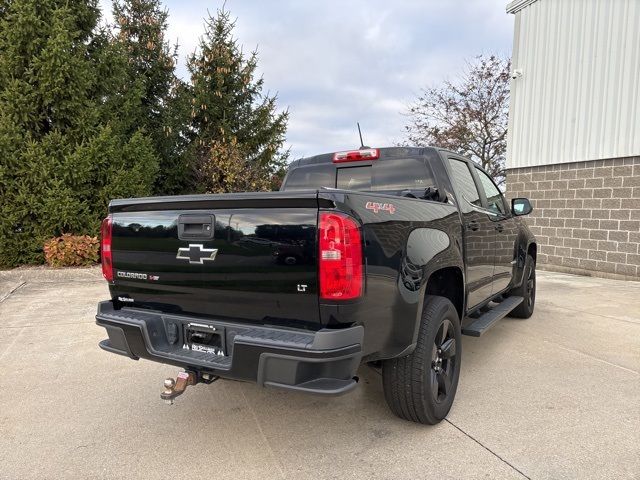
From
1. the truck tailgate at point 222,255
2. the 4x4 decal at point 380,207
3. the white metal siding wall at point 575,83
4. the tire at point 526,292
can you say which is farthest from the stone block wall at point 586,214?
the truck tailgate at point 222,255

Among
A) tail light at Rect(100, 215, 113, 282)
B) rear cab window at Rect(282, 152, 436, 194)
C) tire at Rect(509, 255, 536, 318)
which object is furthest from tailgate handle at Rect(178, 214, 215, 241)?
tire at Rect(509, 255, 536, 318)

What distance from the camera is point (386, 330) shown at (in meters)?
2.43

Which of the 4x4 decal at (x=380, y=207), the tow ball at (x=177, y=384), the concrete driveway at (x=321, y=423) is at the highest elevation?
the 4x4 decal at (x=380, y=207)

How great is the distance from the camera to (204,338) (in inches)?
99.0

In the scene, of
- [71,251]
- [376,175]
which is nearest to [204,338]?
→ [376,175]

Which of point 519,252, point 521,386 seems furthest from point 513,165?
point 521,386

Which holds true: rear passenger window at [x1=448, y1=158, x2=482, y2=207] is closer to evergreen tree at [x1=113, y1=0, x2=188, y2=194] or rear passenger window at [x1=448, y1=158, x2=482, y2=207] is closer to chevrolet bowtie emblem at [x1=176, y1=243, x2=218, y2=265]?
chevrolet bowtie emblem at [x1=176, y1=243, x2=218, y2=265]

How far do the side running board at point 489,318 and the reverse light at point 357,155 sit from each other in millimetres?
1585

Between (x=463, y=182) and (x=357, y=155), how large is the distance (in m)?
0.97

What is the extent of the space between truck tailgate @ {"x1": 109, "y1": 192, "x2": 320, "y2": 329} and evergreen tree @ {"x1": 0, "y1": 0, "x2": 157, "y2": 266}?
24.2ft

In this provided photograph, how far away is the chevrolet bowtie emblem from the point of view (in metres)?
2.47

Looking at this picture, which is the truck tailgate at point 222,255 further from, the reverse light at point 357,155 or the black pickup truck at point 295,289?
the reverse light at point 357,155

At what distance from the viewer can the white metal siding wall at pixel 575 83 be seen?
8539 mm

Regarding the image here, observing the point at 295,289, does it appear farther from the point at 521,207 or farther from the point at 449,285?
the point at 521,207
